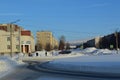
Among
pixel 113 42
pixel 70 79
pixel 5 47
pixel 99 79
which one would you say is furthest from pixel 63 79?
pixel 113 42

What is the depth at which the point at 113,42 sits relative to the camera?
573ft

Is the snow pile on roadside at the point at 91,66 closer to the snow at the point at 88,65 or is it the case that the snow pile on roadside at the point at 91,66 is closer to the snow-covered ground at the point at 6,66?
the snow at the point at 88,65

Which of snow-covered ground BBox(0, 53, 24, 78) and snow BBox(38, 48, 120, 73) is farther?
snow-covered ground BBox(0, 53, 24, 78)

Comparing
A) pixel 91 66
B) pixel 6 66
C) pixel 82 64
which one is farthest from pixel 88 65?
pixel 6 66

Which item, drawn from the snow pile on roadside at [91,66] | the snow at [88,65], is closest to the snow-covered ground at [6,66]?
the snow at [88,65]

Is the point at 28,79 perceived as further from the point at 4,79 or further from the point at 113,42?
the point at 113,42

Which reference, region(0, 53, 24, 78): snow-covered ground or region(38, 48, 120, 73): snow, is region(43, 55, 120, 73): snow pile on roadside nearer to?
region(38, 48, 120, 73): snow

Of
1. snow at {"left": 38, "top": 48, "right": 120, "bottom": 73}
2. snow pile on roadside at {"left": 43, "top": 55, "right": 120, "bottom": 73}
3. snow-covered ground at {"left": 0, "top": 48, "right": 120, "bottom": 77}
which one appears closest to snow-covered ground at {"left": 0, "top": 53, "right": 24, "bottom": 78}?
snow-covered ground at {"left": 0, "top": 48, "right": 120, "bottom": 77}

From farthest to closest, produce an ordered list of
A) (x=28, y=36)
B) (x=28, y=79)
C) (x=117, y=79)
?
(x=28, y=36) → (x=28, y=79) → (x=117, y=79)

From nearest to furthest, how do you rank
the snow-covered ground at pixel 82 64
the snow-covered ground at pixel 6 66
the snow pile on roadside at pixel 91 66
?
the snow pile on roadside at pixel 91 66
the snow-covered ground at pixel 82 64
the snow-covered ground at pixel 6 66

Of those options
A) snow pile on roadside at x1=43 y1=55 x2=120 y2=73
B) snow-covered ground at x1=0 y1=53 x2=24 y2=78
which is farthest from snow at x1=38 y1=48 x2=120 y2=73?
snow-covered ground at x1=0 y1=53 x2=24 y2=78

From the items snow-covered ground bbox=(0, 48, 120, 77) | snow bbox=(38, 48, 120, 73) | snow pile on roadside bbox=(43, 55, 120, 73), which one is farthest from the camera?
snow-covered ground bbox=(0, 48, 120, 77)

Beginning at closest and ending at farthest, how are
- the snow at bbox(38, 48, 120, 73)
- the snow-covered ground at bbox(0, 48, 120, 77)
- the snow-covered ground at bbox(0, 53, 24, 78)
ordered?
the snow at bbox(38, 48, 120, 73)
the snow-covered ground at bbox(0, 48, 120, 77)
the snow-covered ground at bbox(0, 53, 24, 78)

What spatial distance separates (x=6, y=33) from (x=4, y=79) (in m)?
141
